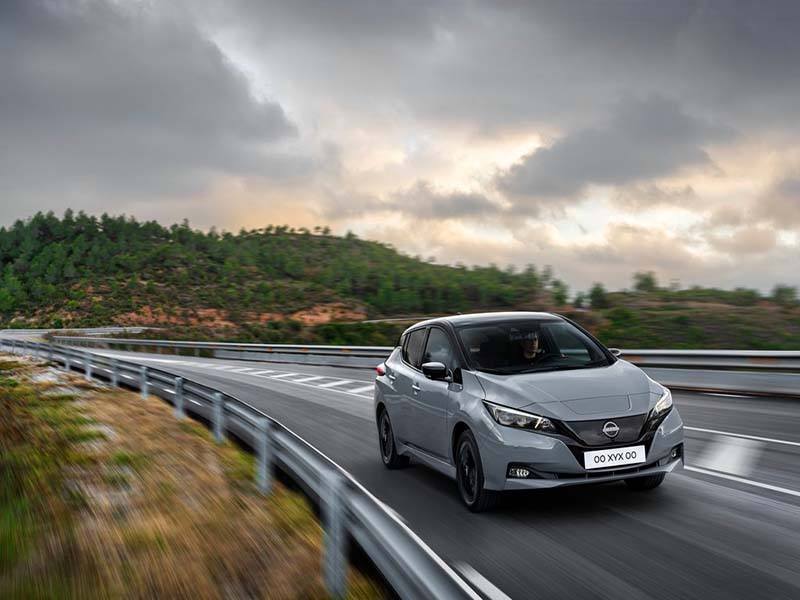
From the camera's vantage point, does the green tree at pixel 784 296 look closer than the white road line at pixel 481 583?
No

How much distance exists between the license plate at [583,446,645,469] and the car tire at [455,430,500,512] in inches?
34.4

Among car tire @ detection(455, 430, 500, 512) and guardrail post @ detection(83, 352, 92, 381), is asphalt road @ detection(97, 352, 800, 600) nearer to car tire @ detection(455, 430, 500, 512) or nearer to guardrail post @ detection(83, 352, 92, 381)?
car tire @ detection(455, 430, 500, 512)

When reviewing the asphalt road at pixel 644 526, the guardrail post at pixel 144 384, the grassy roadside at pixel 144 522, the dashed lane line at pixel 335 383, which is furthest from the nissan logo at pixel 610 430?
the dashed lane line at pixel 335 383

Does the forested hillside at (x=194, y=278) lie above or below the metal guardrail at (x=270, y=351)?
above

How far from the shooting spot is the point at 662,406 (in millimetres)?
6742

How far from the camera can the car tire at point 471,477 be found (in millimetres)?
6762

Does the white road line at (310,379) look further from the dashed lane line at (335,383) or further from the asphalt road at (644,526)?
the asphalt road at (644,526)

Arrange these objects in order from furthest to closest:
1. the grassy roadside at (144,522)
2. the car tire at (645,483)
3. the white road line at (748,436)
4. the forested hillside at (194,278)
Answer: the forested hillside at (194,278) < the white road line at (748,436) < the car tire at (645,483) < the grassy roadside at (144,522)

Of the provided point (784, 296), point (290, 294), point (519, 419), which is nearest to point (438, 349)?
point (519, 419)

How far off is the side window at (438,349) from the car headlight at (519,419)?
1.22 m

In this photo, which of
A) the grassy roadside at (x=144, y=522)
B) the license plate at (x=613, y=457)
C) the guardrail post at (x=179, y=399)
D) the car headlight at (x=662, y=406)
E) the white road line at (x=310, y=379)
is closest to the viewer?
the grassy roadside at (x=144, y=522)

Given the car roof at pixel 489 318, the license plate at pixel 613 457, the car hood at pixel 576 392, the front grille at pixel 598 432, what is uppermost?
the car roof at pixel 489 318

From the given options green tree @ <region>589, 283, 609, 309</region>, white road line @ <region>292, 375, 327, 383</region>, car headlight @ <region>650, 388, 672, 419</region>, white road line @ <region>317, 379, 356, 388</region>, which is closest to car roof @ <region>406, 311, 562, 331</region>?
car headlight @ <region>650, 388, 672, 419</region>

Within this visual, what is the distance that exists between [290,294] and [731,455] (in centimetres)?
12798
